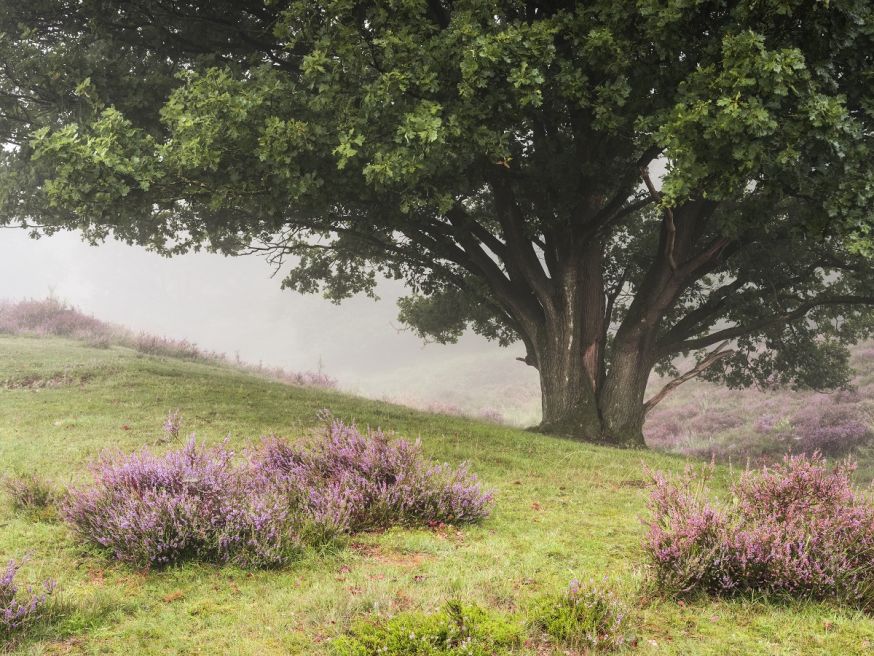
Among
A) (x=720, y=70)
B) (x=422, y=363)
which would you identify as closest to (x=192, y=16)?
(x=720, y=70)

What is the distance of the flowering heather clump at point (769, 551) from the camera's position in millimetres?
5105

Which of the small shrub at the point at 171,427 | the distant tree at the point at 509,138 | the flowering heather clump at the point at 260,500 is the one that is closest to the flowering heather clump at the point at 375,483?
the flowering heather clump at the point at 260,500

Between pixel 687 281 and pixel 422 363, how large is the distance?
6370 centimetres

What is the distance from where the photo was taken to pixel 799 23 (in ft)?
30.6

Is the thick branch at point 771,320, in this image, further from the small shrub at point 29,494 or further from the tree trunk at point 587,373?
the small shrub at point 29,494

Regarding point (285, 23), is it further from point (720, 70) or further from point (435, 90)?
point (720, 70)

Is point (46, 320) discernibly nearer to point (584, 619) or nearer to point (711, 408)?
point (711, 408)

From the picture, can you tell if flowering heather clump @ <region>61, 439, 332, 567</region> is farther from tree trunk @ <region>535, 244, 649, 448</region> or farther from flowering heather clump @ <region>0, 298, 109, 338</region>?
flowering heather clump @ <region>0, 298, 109, 338</region>

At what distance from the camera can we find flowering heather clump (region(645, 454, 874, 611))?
16.8 feet

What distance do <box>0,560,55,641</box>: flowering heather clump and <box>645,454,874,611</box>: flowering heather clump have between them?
474 cm

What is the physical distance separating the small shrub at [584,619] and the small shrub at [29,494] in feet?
18.7

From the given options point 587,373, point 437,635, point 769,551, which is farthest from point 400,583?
point 587,373

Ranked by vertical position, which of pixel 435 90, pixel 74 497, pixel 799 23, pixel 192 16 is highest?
pixel 192 16

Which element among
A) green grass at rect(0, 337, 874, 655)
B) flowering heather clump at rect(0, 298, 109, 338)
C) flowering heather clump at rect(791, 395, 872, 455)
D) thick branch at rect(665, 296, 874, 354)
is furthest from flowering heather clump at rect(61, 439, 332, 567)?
flowering heather clump at rect(0, 298, 109, 338)
